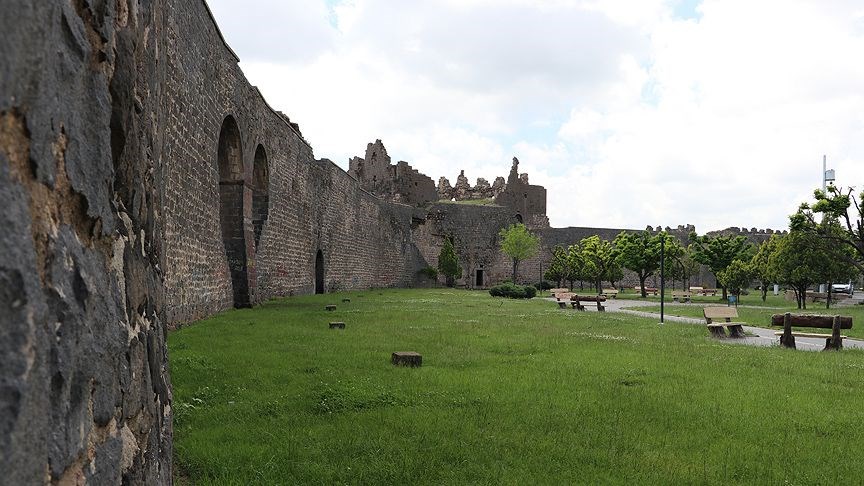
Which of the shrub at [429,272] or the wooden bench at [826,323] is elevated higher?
the shrub at [429,272]

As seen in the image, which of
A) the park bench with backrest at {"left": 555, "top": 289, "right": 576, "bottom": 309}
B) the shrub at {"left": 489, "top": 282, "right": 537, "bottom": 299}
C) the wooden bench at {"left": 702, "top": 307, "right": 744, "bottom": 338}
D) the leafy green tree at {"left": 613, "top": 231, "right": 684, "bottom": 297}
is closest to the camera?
the wooden bench at {"left": 702, "top": 307, "right": 744, "bottom": 338}

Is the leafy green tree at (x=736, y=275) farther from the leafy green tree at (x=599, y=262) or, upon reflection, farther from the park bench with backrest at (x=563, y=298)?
the leafy green tree at (x=599, y=262)

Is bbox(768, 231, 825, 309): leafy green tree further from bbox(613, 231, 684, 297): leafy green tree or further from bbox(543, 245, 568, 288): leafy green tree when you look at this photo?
Result: bbox(543, 245, 568, 288): leafy green tree

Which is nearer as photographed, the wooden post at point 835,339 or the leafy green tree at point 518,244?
the wooden post at point 835,339

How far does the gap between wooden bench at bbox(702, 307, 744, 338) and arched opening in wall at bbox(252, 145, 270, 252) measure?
527 inches

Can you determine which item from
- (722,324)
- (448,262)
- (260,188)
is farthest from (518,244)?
(722,324)

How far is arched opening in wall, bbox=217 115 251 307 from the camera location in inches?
691

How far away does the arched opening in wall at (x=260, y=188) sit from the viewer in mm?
20344

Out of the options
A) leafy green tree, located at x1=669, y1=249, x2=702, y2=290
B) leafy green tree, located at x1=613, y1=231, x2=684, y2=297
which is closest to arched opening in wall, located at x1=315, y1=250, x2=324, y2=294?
leafy green tree, located at x1=613, y1=231, x2=684, y2=297

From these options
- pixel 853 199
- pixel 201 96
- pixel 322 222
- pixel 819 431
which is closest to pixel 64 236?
pixel 819 431

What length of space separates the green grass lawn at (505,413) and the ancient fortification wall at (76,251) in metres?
2.13

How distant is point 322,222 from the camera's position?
28781 millimetres

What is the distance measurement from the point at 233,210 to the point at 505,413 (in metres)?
13.5

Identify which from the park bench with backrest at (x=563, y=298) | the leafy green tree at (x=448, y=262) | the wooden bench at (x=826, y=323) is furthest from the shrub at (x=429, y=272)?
the wooden bench at (x=826, y=323)
